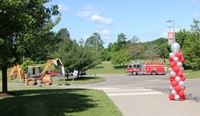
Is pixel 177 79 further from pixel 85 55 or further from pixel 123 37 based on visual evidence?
pixel 123 37

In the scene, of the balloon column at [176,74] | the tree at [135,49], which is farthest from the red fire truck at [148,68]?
the balloon column at [176,74]

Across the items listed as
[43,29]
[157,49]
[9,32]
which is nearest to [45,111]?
[9,32]

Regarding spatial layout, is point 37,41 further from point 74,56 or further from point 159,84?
point 74,56

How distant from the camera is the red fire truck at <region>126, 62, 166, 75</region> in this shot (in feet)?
194

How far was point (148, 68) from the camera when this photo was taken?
195ft

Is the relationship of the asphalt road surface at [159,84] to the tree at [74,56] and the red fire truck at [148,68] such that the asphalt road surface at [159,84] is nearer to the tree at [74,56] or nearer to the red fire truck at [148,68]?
the tree at [74,56]

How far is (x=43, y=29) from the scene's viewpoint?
20.6 meters

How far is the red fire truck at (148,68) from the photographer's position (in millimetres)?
59219

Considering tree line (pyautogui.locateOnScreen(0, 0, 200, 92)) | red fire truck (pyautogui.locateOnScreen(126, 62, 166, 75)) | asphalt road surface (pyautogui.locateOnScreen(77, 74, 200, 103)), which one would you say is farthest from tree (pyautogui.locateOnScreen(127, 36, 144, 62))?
asphalt road surface (pyautogui.locateOnScreen(77, 74, 200, 103))

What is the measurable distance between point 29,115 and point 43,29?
354 inches

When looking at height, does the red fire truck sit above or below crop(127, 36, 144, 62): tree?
below

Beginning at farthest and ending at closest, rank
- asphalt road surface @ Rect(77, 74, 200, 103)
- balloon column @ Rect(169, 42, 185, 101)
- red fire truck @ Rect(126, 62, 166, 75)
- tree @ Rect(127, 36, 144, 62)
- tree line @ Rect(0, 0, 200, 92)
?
1. tree @ Rect(127, 36, 144, 62)
2. red fire truck @ Rect(126, 62, 166, 75)
3. asphalt road surface @ Rect(77, 74, 200, 103)
4. balloon column @ Rect(169, 42, 185, 101)
5. tree line @ Rect(0, 0, 200, 92)

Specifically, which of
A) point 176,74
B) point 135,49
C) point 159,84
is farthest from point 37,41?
point 135,49

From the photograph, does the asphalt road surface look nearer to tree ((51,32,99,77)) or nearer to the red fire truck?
tree ((51,32,99,77))
